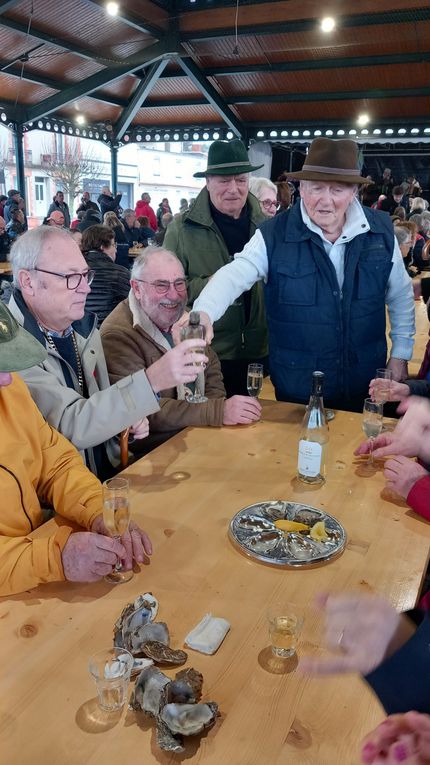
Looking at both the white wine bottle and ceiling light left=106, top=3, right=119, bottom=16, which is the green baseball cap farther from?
ceiling light left=106, top=3, right=119, bottom=16

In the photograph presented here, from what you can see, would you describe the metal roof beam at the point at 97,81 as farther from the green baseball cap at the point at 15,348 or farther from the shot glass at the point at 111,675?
the shot glass at the point at 111,675

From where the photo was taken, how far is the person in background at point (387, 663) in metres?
0.83

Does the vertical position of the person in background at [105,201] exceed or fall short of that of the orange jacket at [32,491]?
it exceeds it

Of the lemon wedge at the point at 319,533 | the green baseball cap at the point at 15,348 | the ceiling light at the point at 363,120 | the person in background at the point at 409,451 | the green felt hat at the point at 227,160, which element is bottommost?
the lemon wedge at the point at 319,533

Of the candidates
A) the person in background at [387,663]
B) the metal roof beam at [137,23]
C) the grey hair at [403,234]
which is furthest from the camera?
the metal roof beam at [137,23]

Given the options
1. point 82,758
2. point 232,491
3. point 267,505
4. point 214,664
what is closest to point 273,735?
point 214,664

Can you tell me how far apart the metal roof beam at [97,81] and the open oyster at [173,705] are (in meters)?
10.7

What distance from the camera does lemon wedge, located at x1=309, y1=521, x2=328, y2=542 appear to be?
4.84 feet

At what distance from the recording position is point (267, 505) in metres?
1.63

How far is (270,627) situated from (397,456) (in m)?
0.93

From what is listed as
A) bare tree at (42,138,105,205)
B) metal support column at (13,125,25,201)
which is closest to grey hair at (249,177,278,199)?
metal support column at (13,125,25,201)

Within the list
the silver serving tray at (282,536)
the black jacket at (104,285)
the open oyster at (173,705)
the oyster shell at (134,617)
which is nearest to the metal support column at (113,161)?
the black jacket at (104,285)

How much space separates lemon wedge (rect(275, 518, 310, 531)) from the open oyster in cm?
56

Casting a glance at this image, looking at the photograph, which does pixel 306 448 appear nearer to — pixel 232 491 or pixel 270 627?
pixel 232 491
